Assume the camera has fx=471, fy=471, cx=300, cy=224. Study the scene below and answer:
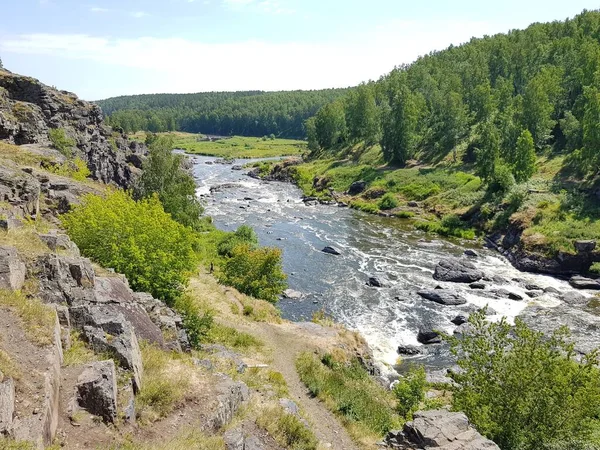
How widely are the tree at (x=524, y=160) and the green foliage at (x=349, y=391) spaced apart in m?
56.8

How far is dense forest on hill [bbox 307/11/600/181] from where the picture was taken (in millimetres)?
79062

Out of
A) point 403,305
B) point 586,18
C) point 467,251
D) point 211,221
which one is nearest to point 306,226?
point 211,221

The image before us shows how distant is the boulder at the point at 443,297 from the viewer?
4647 cm

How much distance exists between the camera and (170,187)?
196 ft

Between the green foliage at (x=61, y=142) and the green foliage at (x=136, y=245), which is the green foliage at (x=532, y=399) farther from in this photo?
the green foliage at (x=61, y=142)

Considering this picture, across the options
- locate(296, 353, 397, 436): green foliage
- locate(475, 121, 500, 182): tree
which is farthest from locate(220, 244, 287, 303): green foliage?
locate(475, 121, 500, 182): tree

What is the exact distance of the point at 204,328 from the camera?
2872cm

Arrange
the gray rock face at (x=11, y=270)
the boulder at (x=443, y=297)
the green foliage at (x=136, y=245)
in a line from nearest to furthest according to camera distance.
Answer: the gray rock face at (x=11, y=270) < the green foliage at (x=136, y=245) < the boulder at (x=443, y=297)

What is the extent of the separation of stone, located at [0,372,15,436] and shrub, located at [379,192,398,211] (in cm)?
7896

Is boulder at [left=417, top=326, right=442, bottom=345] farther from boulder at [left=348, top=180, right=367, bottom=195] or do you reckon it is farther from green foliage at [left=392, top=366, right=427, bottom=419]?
boulder at [left=348, top=180, right=367, bottom=195]

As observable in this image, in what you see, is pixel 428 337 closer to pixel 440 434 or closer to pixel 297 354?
pixel 297 354

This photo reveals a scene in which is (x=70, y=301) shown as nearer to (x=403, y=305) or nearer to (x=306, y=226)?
(x=403, y=305)

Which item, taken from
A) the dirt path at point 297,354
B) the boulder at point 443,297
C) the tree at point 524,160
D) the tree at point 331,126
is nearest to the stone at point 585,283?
the boulder at point 443,297

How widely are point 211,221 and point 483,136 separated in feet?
160
